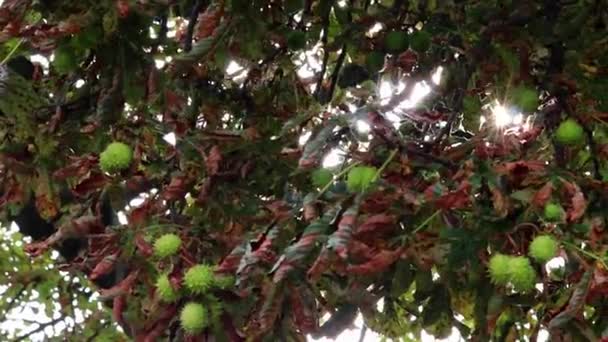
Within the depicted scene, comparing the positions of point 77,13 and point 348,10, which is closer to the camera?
point 77,13

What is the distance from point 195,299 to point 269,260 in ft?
0.64

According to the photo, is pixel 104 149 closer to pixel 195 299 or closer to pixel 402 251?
pixel 195 299

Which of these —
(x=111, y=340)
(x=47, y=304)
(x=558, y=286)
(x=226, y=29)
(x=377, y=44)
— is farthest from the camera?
(x=47, y=304)

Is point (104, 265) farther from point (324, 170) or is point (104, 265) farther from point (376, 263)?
point (376, 263)

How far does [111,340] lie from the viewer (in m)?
5.18

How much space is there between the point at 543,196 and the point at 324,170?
19.9 inches

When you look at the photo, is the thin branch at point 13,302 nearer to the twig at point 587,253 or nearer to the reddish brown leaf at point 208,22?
the reddish brown leaf at point 208,22

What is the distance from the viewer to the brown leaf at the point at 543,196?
6.79 feet

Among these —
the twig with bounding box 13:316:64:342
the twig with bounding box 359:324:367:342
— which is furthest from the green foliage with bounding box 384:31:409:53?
the twig with bounding box 13:316:64:342

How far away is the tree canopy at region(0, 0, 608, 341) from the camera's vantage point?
2.15 m

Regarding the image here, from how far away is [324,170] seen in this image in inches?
92.0

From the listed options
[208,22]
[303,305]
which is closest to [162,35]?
[208,22]

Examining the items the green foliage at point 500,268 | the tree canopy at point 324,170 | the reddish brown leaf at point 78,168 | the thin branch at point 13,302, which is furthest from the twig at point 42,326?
the green foliage at point 500,268

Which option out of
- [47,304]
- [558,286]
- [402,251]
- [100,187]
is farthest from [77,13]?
[47,304]
